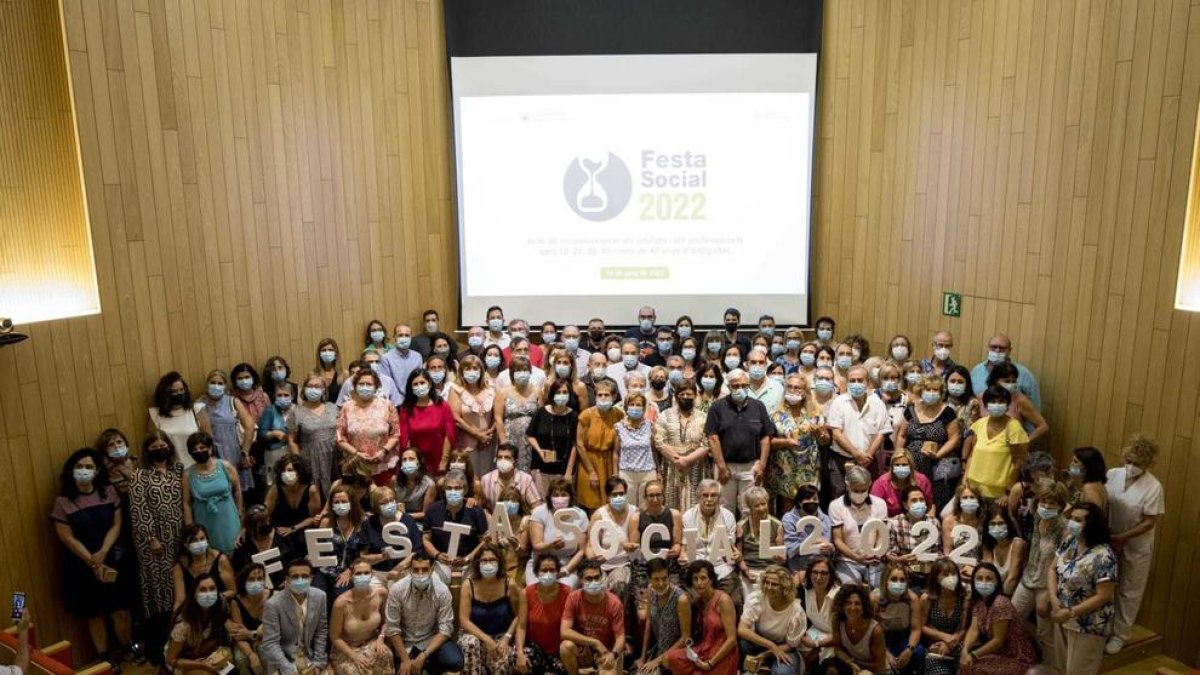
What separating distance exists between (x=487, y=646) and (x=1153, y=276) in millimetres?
4982

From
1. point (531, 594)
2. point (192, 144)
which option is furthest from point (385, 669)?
point (192, 144)

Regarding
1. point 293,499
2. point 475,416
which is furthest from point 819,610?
point 293,499

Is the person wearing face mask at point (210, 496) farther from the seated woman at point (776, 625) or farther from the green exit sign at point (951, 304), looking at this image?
the green exit sign at point (951, 304)

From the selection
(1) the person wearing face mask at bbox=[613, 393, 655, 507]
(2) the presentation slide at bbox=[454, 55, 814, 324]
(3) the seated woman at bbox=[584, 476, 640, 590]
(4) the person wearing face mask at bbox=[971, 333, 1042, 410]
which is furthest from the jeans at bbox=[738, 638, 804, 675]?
(2) the presentation slide at bbox=[454, 55, 814, 324]

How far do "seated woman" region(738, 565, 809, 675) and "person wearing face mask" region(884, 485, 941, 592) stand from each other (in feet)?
2.48

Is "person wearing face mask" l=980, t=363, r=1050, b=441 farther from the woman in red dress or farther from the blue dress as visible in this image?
the blue dress

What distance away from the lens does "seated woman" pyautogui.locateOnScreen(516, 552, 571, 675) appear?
5160 mm

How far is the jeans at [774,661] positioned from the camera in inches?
198

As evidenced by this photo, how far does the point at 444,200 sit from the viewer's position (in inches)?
365

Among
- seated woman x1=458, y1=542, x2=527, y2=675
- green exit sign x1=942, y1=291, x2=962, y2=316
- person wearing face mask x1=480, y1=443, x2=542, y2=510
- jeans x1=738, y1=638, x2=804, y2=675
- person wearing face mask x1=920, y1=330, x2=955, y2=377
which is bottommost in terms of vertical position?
jeans x1=738, y1=638, x2=804, y2=675

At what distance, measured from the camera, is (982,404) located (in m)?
6.35

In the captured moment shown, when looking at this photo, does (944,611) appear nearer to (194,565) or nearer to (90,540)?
(194,565)

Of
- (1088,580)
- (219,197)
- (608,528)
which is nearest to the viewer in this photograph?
(1088,580)

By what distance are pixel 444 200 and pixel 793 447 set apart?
482 centimetres
